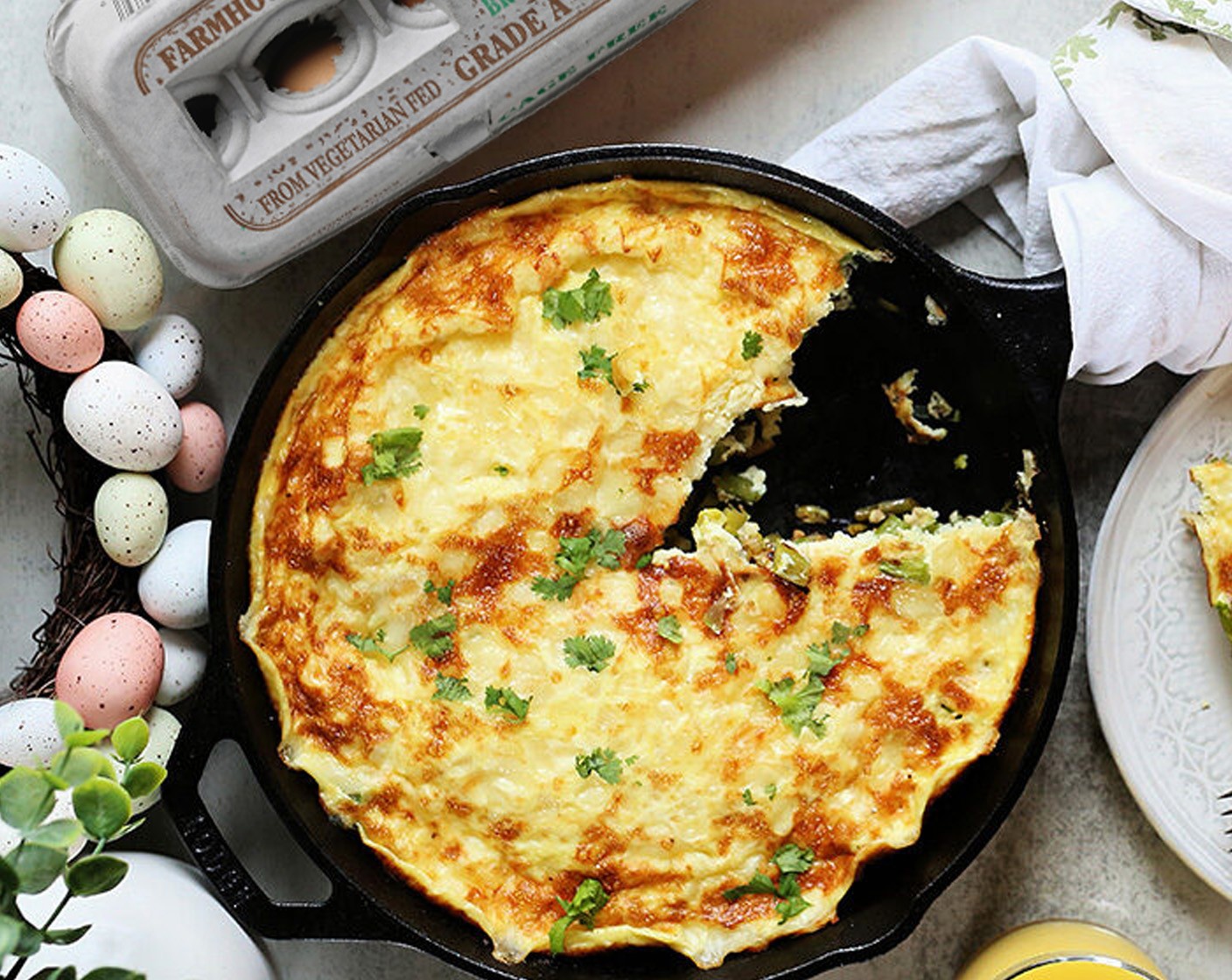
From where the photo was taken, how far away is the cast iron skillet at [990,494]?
2576 millimetres

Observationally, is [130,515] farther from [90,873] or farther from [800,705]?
[800,705]

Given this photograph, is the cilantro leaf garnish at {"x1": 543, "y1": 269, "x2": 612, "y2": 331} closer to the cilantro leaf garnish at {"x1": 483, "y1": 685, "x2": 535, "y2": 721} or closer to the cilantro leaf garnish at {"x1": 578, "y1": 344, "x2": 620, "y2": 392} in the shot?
the cilantro leaf garnish at {"x1": 578, "y1": 344, "x2": 620, "y2": 392}

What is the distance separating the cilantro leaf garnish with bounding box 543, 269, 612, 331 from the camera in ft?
8.43

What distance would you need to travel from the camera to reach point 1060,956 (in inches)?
107

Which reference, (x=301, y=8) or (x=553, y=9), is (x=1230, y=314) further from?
(x=301, y=8)

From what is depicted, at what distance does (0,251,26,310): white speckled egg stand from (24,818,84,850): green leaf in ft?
3.73

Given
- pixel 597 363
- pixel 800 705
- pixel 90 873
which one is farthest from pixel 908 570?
pixel 90 873

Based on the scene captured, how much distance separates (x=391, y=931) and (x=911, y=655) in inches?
40.0

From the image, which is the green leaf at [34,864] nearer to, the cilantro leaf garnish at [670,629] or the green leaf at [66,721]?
the green leaf at [66,721]

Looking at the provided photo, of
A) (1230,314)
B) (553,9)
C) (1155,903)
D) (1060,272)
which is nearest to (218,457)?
(553,9)

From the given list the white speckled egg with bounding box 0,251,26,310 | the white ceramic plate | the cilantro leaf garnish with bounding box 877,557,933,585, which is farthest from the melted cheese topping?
the white speckled egg with bounding box 0,251,26,310

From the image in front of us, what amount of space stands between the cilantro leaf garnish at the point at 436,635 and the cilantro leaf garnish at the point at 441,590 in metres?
0.03

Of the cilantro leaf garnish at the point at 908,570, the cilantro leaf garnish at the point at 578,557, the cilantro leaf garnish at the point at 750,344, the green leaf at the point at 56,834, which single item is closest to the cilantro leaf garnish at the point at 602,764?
the cilantro leaf garnish at the point at 578,557

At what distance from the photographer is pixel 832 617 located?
2.62m
